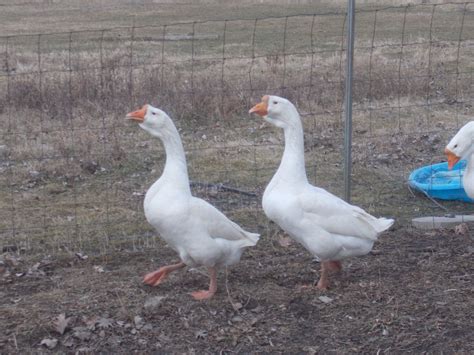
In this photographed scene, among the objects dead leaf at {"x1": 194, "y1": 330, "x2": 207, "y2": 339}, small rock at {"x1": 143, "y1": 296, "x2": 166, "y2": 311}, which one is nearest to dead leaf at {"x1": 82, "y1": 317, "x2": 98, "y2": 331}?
small rock at {"x1": 143, "y1": 296, "x2": 166, "y2": 311}

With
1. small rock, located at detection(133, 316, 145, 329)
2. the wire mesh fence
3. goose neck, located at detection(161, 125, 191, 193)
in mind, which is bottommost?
the wire mesh fence

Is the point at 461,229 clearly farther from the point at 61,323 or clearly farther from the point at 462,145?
the point at 61,323

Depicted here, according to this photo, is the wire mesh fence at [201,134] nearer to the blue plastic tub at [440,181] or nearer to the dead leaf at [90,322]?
the blue plastic tub at [440,181]

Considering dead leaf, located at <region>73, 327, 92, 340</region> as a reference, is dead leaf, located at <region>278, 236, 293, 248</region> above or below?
below

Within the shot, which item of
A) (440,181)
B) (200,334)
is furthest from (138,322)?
(440,181)

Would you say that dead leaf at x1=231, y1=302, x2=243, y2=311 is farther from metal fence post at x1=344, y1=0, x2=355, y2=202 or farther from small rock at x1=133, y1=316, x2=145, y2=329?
metal fence post at x1=344, y1=0, x2=355, y2=202

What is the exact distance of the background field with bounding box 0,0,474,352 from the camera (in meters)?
4.82

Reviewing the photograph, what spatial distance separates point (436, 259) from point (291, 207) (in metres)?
1.42

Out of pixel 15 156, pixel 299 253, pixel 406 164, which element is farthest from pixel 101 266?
pixel 406 164

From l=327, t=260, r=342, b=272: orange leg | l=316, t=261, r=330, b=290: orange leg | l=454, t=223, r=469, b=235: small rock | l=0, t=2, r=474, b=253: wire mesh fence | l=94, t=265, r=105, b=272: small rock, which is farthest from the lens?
l=0, t=2, r=474, b=253: wire mesh fence

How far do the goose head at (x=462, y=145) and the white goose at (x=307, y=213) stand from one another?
41.6 inches

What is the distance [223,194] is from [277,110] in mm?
2450

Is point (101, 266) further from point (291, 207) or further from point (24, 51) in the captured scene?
point (24, 51)

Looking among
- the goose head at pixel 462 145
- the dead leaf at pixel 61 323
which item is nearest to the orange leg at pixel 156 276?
the dead leaf at pixel 61 323
